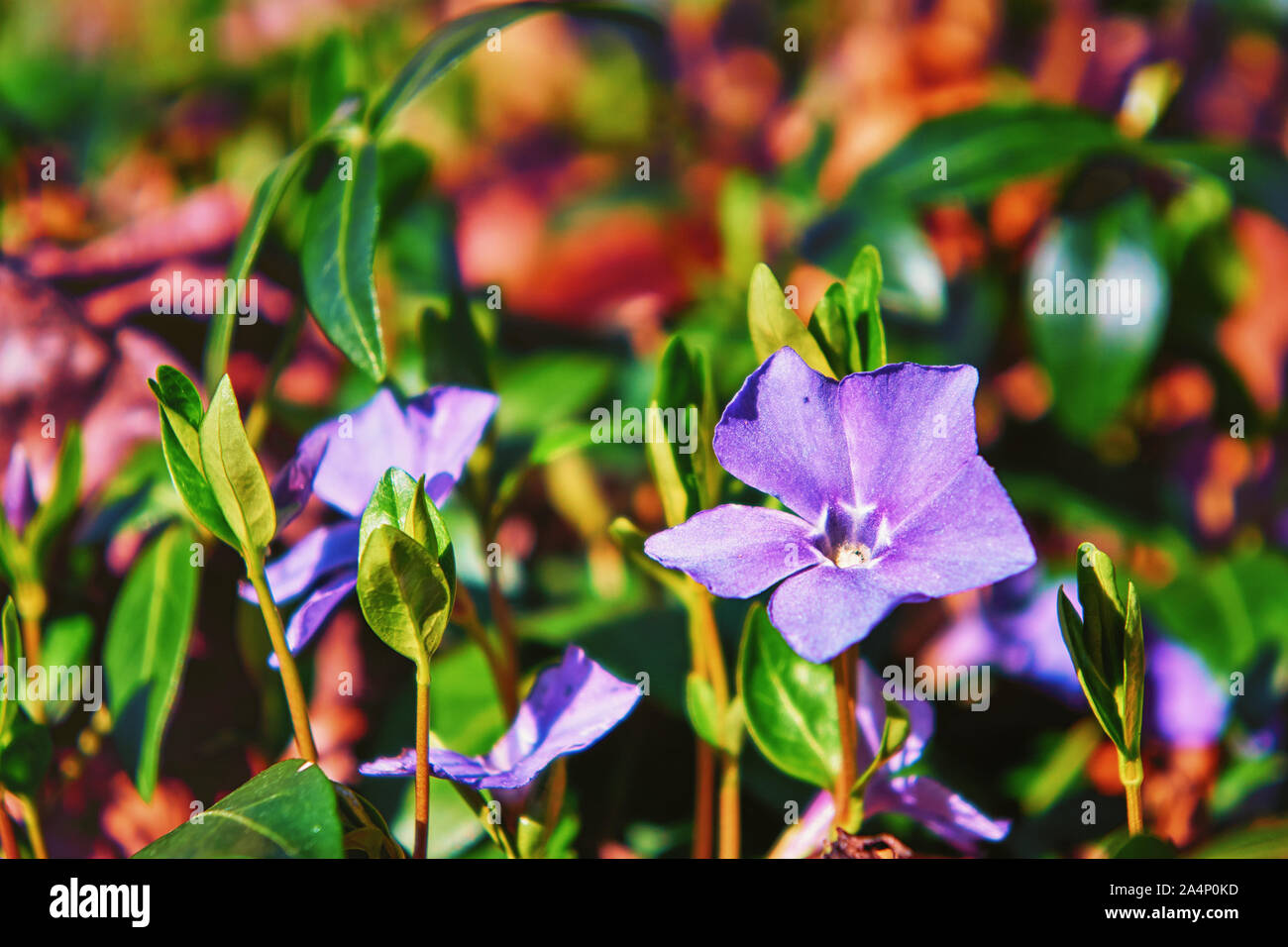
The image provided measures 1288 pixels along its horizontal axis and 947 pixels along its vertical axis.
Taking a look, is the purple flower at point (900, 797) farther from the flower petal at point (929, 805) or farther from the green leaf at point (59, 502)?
the green leaf at point (59, 502)

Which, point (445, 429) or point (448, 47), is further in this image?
point (448, 47)

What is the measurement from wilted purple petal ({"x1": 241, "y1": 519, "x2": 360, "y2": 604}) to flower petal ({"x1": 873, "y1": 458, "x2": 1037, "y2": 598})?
39cm

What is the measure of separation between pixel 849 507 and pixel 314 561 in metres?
0.39

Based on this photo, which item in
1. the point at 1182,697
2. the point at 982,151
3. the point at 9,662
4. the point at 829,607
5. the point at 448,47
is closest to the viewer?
the point at 829,607

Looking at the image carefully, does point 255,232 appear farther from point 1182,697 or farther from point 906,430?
point 1182,697

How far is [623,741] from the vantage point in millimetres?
987

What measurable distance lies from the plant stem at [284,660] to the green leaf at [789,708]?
0.29m

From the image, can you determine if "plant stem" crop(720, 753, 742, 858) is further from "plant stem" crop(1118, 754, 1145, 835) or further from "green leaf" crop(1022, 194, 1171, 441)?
"green leaf" crop(1022, 194, 1171, 441)

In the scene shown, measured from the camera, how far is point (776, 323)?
26.0 inches

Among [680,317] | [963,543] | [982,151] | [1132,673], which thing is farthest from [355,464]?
[982,151]

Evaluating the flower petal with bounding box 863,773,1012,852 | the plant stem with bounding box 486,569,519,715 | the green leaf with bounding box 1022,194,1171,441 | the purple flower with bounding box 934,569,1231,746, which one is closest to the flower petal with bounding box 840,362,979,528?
the flower petal with bounding box 863,773,1012,852

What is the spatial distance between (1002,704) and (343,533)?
776 mm

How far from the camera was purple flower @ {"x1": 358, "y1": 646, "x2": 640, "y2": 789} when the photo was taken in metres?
0.65
